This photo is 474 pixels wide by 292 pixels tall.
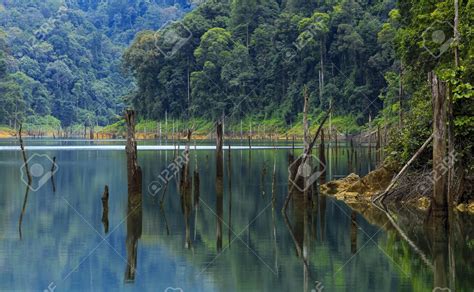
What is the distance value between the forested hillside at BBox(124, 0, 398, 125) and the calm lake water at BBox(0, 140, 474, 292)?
5404 cm

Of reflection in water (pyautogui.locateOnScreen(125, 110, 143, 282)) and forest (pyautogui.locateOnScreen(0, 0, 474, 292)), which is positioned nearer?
forest (pyautogui.locateOnScreen(0, 0, 474, 292))

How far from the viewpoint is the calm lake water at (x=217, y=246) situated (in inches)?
685

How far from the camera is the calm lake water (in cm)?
1741

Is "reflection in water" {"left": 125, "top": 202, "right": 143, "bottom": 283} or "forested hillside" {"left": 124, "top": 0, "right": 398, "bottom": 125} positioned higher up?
"forested hillside" {"left": 124, "top": 0, "right": 398, "bottom": 125}

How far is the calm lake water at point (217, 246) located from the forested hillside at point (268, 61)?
54042 millimetres

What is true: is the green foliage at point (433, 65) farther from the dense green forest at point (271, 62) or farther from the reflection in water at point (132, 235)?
the dense green forest at point (271, 62)

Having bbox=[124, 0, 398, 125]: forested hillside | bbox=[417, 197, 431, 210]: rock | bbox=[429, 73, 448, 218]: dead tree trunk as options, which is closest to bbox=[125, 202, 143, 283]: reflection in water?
bbox=[429, 73, 448, 218]: dead tree trunk

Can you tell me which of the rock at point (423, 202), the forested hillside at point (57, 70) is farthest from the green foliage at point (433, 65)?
the forested hillside at point (57, 70)

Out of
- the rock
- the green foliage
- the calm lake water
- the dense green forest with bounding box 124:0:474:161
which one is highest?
the dense green forest with bounding box 124:0:474:161

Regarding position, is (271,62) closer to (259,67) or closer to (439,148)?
(259,67)

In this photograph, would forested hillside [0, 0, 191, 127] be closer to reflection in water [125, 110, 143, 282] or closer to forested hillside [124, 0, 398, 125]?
forested hillside [124, 0, 398, 125]

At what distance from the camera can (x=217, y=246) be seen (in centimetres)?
2177

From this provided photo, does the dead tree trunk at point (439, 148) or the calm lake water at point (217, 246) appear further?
the dead tree trunk at point (439, 148)

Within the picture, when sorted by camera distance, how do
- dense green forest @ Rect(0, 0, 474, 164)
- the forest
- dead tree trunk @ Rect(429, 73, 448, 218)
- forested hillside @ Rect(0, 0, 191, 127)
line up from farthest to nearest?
forested hillside @ Rect(0, 0, 191, 127)
dense green forest @ Rect(0, 0, 474, 164)
dead tree trunk @ Rect(429, 73, 448, 218)
the forest
